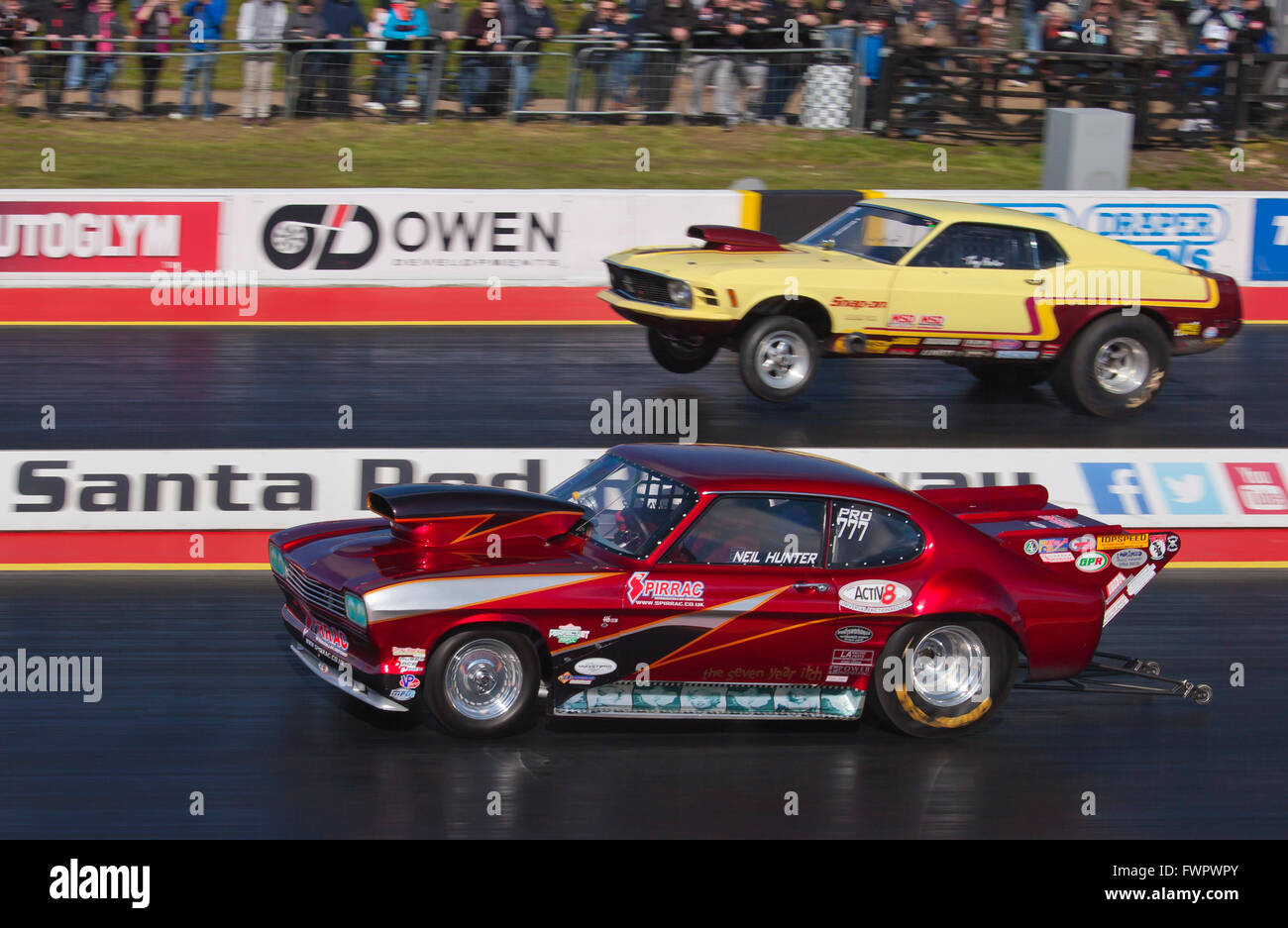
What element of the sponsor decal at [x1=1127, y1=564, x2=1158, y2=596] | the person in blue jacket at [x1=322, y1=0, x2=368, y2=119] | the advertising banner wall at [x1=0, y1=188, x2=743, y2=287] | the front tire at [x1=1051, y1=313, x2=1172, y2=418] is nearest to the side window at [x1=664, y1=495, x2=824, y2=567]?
the sponsor decal at [x1=1127, y1=564, x2=1158, y2=596]

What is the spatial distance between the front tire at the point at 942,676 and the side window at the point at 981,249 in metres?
5.76

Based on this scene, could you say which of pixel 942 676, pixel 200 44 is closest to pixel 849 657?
pixel 942 676

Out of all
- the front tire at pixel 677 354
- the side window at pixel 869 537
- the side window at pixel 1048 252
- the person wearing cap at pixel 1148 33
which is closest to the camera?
the side window at pixel 869 537

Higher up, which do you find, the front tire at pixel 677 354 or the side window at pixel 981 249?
the side window at pixel 981 249

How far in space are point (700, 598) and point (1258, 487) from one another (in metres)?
4.97

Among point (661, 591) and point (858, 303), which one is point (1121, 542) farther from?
point (858, 303)

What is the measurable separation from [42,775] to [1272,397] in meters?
11.0

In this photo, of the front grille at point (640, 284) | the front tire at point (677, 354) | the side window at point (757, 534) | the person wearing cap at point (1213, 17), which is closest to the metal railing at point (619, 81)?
the person wearing cap at point (1213, 17)

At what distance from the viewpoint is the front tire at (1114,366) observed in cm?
1249

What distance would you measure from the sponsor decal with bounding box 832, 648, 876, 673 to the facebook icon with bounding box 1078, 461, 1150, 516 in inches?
152

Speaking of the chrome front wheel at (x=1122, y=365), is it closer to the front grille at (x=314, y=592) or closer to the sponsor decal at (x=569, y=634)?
the sponsor decal at (x=569, y=634)

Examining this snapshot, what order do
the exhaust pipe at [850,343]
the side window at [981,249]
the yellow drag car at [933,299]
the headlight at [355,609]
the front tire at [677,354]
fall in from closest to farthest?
the headlight at [355,609] < the yellow drag car at [933,299] < the exhaust pipe at [850,343] < the side window at [981,249] < the front tire at [677,354]

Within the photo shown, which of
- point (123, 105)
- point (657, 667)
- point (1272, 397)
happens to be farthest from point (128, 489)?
point (123, 105)

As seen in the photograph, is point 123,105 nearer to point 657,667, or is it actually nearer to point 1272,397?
point 1272,397
